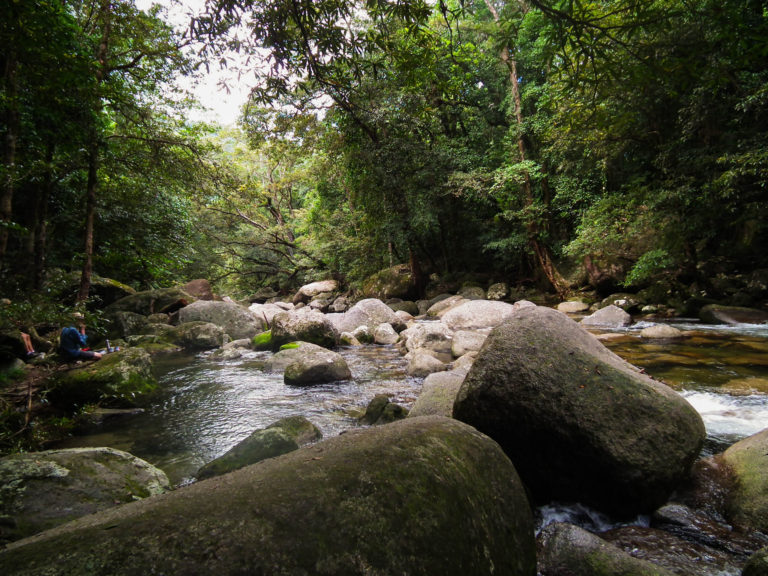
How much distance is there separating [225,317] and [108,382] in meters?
7.07

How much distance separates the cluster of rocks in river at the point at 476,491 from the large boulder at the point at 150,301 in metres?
8.82

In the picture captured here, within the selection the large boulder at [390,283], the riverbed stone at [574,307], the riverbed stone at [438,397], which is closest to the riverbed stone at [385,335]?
the riverbed stone at [438,397]

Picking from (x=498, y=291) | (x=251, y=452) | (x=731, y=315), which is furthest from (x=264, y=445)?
(x=498, y=291)

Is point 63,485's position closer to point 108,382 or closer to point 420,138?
point 108,382

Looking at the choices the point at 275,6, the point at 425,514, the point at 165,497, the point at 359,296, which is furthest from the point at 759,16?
the point at 359,296

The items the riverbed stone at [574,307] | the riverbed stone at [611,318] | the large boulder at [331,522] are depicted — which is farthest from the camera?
the riverbed stone at [574,307]

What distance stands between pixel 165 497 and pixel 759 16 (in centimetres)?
1049

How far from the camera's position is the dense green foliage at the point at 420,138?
2.64m

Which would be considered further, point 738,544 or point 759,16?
point 759,16

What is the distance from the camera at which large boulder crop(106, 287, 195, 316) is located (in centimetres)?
1225

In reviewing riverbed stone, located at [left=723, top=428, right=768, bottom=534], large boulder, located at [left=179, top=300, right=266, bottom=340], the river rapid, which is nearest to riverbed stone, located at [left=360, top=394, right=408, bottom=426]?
the river rapid

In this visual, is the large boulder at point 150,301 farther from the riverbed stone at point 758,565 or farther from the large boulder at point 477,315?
the riverbed stone at point 758,565

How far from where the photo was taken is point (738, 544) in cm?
217

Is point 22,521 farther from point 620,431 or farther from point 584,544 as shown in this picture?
point 620,431
